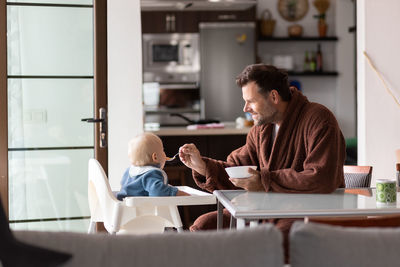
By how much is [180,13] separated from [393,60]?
373 cm

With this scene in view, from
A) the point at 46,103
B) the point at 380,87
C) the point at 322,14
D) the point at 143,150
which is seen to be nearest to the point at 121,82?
the point at 46,103

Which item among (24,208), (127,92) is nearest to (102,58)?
(127,92)

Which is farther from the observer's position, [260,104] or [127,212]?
[127,212]

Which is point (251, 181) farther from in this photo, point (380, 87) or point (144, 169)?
point (380, 87)

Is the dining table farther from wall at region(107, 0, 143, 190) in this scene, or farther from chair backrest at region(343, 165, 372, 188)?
wall at region(107, 0, 143, 190)

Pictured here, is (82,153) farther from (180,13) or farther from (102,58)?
(180,13)

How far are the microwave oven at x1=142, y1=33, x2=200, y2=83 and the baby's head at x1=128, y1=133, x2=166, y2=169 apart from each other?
4950 millimetres

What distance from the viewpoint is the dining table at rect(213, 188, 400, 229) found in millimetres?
2172

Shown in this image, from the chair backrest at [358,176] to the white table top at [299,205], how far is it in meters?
0.63

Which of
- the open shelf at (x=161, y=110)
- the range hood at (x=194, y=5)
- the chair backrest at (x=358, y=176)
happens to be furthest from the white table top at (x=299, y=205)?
the open shelf at (x=161, y=110)

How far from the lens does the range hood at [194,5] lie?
7.62 meters

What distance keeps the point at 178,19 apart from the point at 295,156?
558cm

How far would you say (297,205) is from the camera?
233cm

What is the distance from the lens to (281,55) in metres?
8.98
